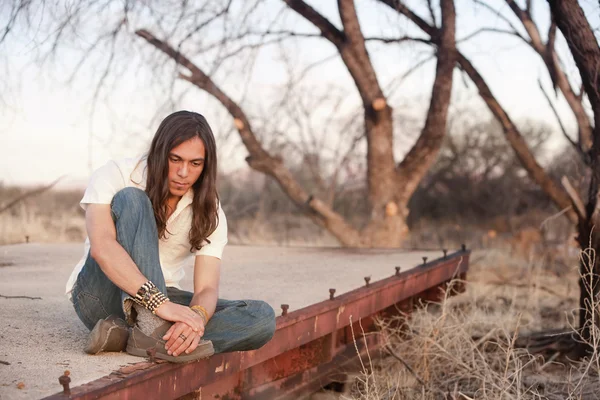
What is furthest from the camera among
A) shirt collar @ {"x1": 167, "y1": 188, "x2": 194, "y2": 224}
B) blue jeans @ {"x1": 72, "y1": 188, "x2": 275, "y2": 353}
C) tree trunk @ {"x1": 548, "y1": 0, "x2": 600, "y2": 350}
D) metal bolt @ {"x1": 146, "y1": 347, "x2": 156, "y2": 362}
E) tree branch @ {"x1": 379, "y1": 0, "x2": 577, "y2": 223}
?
tree branch @ {"x1": 379, "y1": 0, "x2": 577, "y2": 223}

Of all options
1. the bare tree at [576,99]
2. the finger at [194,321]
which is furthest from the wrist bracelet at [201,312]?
the bare tree at [576,99]

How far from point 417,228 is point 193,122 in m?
14.6

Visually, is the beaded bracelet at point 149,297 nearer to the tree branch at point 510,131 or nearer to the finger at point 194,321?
the finger at point 194,321

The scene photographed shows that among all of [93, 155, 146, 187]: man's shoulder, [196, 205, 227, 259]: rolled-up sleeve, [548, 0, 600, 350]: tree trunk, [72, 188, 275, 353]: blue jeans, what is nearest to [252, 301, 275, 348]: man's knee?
[72, 188, 275, 353]: blue jeans

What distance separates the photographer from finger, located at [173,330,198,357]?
284 centimetres

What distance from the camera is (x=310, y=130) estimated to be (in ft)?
52.3

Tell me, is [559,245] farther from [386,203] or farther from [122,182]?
[122,182]

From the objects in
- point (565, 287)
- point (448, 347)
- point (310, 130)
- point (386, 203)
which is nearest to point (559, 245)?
point (565, 287)

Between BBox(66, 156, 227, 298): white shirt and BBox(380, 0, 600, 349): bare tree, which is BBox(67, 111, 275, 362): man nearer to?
BBox(66, 156, 227, 298): white shirt

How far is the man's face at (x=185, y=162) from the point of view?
3209 mm

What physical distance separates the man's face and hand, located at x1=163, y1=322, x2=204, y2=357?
62 centimetres

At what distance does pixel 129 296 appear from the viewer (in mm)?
2998

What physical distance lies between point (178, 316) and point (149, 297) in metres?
0.13

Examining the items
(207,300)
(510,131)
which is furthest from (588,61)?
(510,131)
